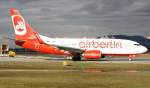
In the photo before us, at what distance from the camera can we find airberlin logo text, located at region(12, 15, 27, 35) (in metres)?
99.1

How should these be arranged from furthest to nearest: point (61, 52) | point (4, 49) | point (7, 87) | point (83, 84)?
point (4, 49)
point (61, 52)
point (83, 84)
point (7, 87)

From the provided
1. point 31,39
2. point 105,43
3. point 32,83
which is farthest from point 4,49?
point 32,83

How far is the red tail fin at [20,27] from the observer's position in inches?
3865

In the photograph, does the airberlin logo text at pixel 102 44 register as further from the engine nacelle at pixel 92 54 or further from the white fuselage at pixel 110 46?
the engine nacelle at pixel 92 54

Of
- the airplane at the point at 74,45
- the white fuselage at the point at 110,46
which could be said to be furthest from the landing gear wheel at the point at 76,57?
the white fuselage at the point at 110,46

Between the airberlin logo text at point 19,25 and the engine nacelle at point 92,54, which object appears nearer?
the engine nacelle at point 92,54

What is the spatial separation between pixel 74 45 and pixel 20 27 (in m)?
15.2

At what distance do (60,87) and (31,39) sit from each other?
216 ft

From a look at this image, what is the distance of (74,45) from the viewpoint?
92.3 meters

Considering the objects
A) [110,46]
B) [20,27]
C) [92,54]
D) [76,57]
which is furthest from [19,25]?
[110,46]

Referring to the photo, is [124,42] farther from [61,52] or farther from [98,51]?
[61,52]

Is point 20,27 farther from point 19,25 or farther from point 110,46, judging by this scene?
point 110,46

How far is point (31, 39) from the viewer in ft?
319

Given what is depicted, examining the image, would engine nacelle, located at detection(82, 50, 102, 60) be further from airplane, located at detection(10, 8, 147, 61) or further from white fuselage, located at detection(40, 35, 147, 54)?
white fuselage, located at detection(40, 35, 147, 54)
